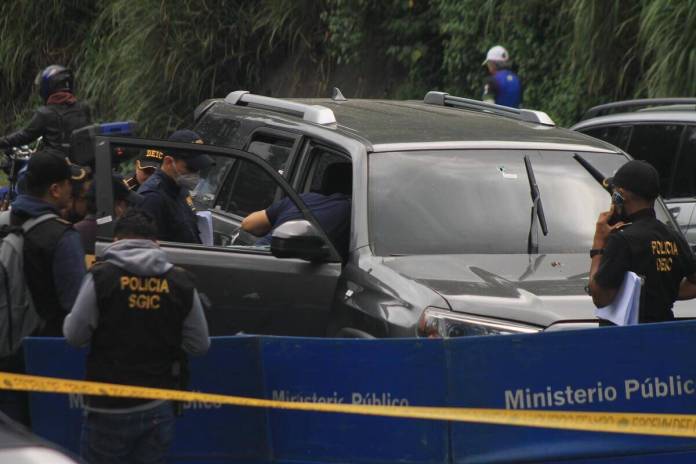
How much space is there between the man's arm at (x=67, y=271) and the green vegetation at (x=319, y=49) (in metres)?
7.88

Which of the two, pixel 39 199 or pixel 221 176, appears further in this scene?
pixel 221 176

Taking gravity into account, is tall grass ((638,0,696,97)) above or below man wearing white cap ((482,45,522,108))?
above

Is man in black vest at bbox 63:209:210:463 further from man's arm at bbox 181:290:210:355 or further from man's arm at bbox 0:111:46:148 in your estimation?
man's arm at bbox 0:111:46:148

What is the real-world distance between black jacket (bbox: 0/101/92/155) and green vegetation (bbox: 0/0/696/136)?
4962 mm

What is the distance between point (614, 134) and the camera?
1012 cm

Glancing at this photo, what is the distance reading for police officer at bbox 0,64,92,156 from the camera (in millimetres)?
12070

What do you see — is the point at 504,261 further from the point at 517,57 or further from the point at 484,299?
the point at 517,57

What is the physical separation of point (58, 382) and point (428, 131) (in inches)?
117

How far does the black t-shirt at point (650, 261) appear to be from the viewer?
242 inches

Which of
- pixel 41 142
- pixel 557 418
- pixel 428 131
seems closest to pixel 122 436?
pixel 557 418

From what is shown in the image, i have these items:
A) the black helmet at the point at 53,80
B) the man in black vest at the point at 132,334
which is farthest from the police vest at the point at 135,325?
the black helmet at the point at 53,80

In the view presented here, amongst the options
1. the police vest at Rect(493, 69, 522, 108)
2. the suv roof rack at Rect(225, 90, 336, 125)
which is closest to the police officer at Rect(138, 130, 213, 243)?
the suv roof rack at Rect(225, 90, 336, 125)

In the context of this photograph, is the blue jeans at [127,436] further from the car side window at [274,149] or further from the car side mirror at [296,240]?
the car side window at [274,149]

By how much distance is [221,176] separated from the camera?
8766mm
